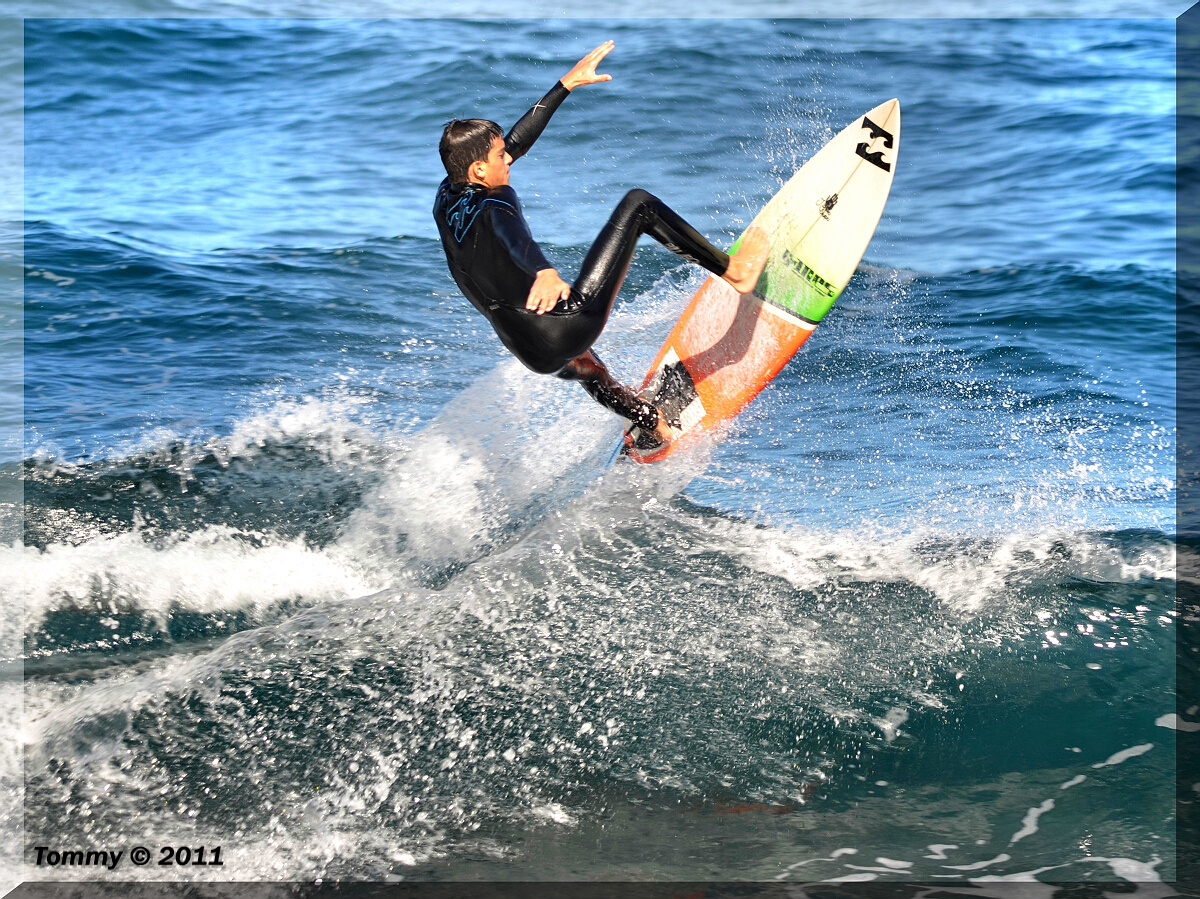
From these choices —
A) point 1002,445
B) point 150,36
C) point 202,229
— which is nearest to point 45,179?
point 202,229

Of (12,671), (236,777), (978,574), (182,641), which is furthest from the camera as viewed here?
(978,574)

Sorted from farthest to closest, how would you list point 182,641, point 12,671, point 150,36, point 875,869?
1. point 150,36
2. point 182,641
3. point 12,671
4. point 875,869

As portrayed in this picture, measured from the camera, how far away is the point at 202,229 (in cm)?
1041

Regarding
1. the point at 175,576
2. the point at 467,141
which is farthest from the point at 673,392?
the point at 175,576

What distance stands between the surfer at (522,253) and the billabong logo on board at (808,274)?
962 millimetres

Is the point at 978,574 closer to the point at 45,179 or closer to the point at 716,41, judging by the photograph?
the point at 45,179

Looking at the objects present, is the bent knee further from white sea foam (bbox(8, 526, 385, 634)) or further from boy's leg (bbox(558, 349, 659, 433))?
white sea foam (bbox(8, 526, 385, 634))

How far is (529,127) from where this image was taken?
15.5 feet

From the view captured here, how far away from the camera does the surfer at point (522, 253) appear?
414cm

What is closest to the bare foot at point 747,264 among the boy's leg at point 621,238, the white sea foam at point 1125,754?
the boy's leg at point 621,238

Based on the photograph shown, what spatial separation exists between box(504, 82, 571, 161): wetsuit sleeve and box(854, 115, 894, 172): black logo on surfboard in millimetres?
1905

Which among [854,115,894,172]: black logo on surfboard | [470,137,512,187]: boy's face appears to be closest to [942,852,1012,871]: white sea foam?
[470,137,512,187]: boy's face

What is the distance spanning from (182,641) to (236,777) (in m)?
1.05

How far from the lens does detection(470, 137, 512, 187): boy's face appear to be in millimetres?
4215
